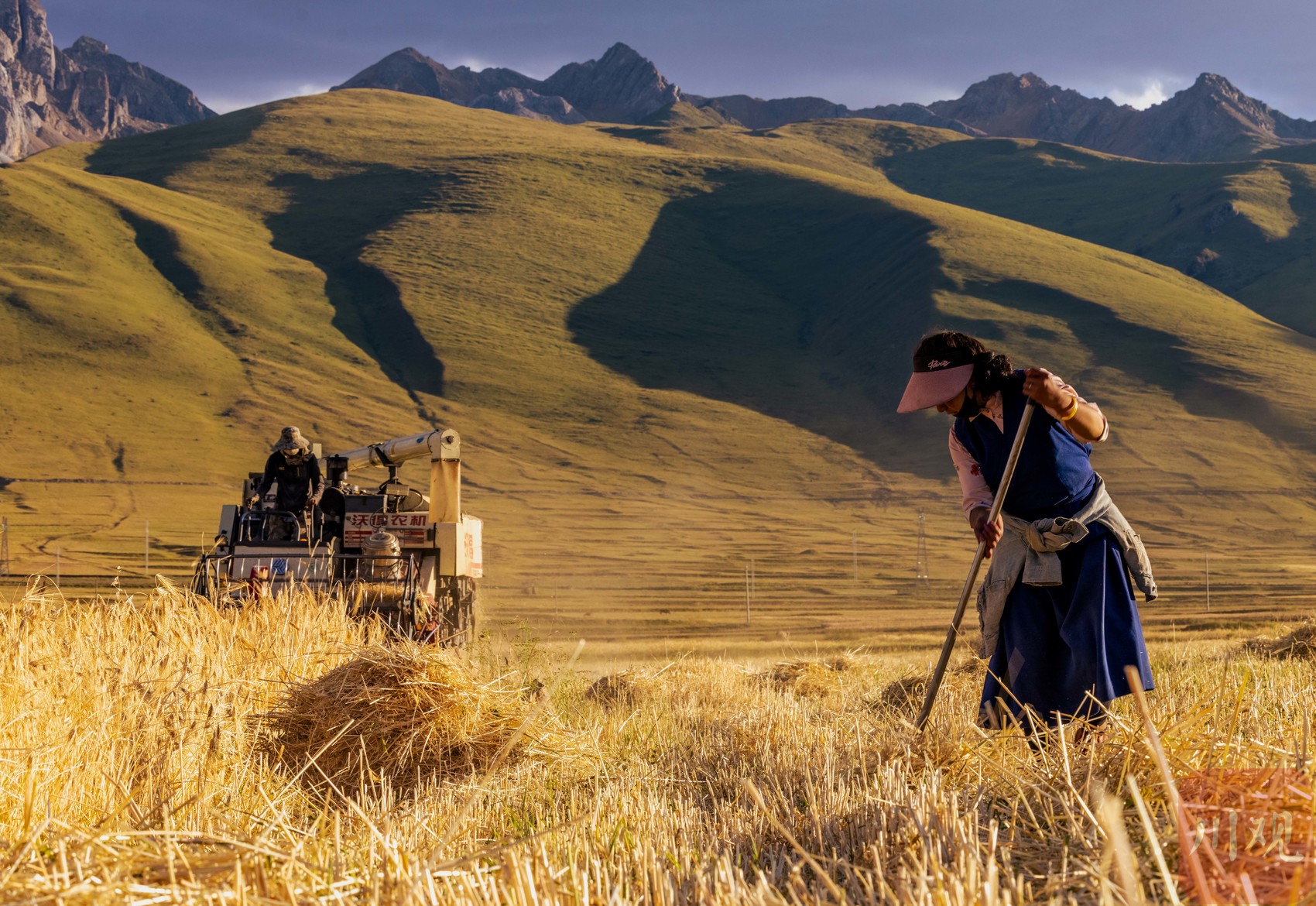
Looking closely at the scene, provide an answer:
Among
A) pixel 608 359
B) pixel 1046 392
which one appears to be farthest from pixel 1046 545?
pixel 608 359

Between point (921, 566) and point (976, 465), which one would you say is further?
point (921, 566)

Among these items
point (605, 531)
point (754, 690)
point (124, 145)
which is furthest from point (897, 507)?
point (124, 145)

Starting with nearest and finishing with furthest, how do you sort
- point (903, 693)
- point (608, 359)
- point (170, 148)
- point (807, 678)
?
point (903, 693), point (807, 678), point (608, 359), point (170, 148)

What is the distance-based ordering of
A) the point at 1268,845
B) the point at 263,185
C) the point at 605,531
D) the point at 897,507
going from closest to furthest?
the point at 1268,845 < the point at 605,531 < the point at 897,507 < the point at 263,185

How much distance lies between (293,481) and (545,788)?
1222 cm

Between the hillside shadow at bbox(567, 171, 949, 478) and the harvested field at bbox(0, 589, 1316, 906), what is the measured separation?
232 feet

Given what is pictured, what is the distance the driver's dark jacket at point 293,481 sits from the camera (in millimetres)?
16156

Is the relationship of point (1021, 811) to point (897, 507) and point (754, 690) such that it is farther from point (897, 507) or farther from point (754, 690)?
point (897, 507)

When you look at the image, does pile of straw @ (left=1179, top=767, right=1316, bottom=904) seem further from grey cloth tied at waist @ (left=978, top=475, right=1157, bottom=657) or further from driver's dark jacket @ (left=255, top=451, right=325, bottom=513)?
driver's dark jacket @ (left=255, top=451, right=325, bottom=513)

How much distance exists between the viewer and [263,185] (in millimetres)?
135125

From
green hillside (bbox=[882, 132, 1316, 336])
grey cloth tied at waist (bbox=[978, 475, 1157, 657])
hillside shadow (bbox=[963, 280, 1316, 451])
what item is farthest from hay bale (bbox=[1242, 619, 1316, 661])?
green hillside (bbox=[882, 132, 1316, 336])

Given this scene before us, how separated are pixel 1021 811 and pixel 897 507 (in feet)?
224

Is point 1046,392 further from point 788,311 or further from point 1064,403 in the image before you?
point 788,311

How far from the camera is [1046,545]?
4590mm
